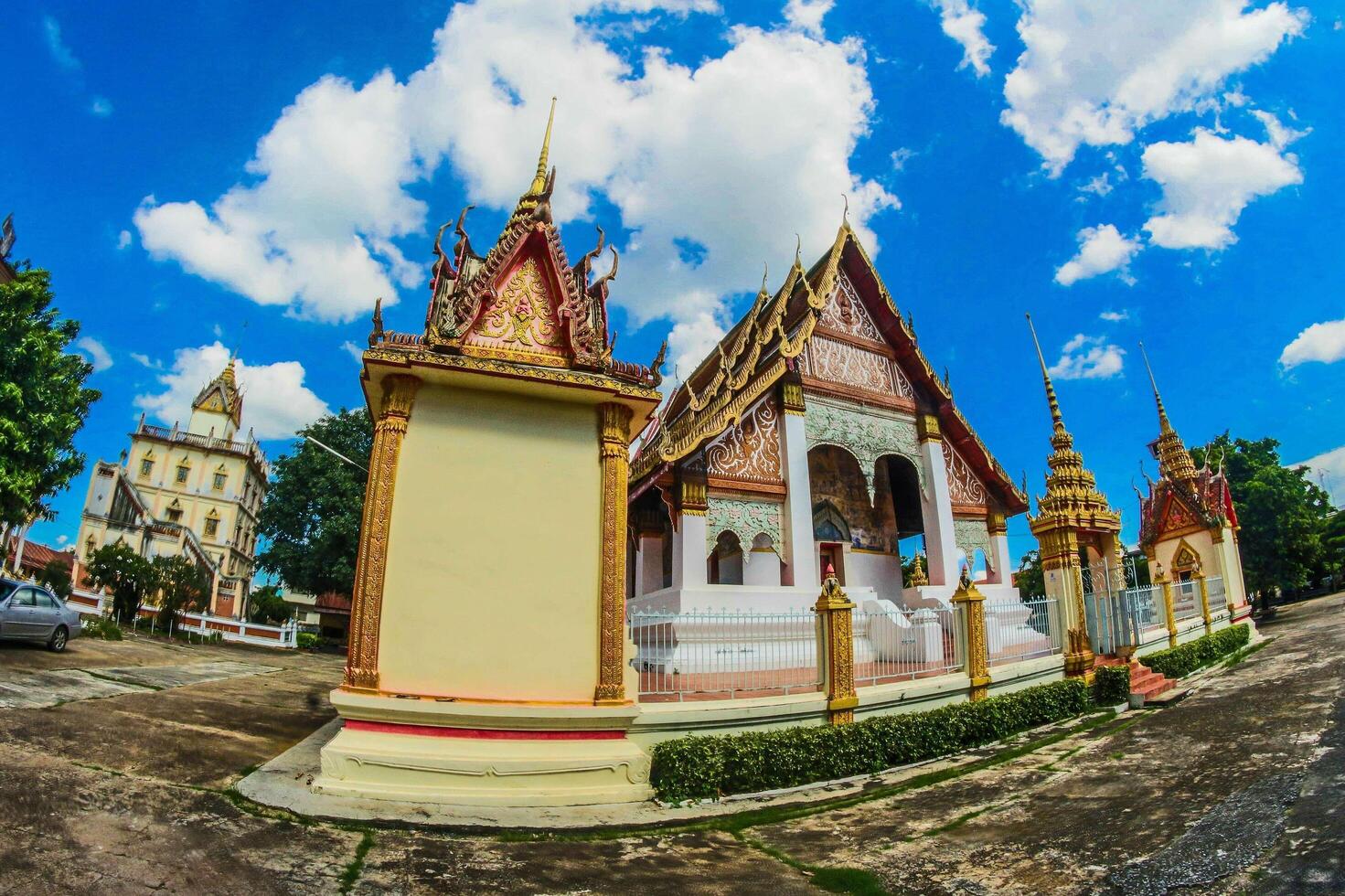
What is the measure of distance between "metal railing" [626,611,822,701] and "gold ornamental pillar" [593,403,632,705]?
41 centimetres

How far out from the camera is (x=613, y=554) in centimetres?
653

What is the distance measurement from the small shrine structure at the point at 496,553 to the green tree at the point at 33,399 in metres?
10.1

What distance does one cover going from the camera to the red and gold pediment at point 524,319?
22.2 ft

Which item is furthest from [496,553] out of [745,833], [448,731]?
[745,833]

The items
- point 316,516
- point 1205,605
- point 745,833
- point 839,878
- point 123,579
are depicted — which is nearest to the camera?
point 839,878

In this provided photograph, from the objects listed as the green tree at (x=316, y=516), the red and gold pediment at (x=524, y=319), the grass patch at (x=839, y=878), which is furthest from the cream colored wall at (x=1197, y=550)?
the green tree at (x=316, y=516)

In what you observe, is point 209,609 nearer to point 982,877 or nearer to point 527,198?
point 527,198

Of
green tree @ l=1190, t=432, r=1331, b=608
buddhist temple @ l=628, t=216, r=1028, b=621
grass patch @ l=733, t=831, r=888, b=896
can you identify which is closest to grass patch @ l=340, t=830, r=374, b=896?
grass patch @ l=733, t=831, r=888, b=896

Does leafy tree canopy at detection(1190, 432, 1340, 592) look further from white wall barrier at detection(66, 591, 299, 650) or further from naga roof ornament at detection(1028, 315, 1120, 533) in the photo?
white wall barrier at detection(66, 591, 299, 650)

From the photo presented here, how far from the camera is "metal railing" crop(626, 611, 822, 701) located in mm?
7215

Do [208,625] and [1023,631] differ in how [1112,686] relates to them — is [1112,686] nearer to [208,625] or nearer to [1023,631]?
[1023,631]

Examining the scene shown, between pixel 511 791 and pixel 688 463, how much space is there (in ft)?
19.2

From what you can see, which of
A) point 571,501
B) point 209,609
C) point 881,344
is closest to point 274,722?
point 571,501

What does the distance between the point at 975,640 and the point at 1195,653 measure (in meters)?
7.07
